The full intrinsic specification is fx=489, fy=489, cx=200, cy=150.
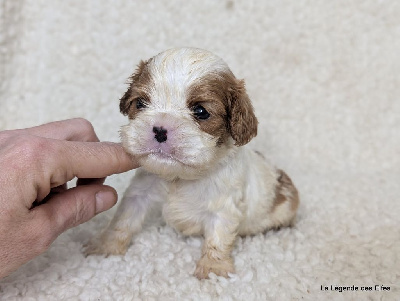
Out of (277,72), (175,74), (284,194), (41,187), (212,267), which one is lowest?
(212,267)

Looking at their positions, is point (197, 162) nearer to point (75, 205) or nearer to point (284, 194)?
point (75, 205)

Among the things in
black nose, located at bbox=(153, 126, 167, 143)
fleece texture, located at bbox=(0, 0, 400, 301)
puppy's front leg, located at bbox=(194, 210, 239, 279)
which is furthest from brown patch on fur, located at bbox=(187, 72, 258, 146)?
fleece texture, located at bbox=(0, 0, 400, 301)

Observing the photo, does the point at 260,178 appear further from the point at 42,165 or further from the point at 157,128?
the point at 42,165

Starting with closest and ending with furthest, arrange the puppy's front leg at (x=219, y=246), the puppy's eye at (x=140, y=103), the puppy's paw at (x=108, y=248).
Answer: the puppy's eye at (x=140, y=103), the puppy's front leg at (x=219, y=246), the puppy's paw at (x=108, y=248)

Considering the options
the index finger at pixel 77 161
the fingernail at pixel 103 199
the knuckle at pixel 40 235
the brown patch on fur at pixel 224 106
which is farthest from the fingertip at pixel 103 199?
the brown patch on fur at pixel 224 106

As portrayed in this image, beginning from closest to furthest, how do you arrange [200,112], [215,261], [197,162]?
[197,162] → [200,112] → [215,261]

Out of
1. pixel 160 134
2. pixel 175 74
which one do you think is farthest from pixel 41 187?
pixel 175 74

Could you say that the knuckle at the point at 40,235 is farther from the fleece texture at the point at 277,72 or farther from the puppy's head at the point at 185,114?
the fleece texture at the point at 277,72
